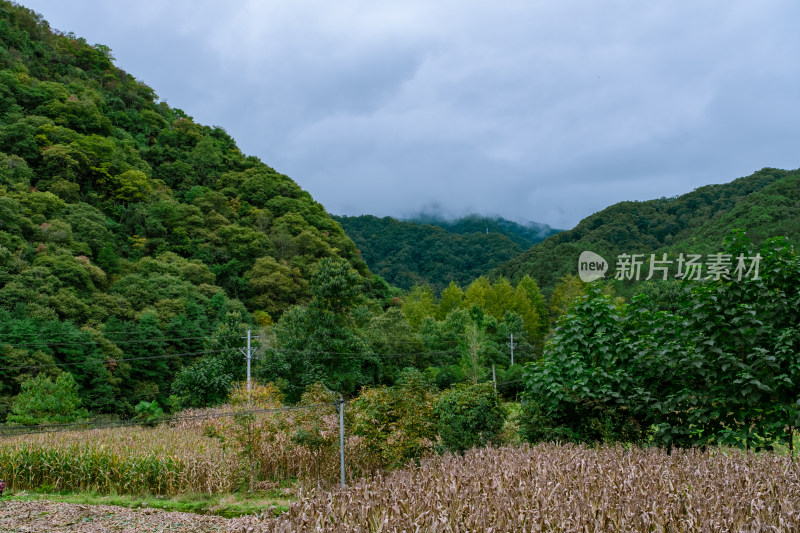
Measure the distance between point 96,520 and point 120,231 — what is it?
1522 inches

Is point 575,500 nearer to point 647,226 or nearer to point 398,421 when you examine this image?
point 398,421

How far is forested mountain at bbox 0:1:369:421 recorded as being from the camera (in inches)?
1088

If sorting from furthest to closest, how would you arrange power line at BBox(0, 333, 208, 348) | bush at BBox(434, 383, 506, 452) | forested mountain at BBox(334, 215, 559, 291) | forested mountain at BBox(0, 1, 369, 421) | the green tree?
forested mountain at BBox(334, 215, 559, 291)
forested mountain at BBox(0, 1, 369, 421)
power line at BBox(0, 333, 208, 348)
the green tree
bush at BBox(434, 383, 506, 452)

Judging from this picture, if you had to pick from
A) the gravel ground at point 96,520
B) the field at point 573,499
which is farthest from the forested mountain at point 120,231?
the field at point 573,499

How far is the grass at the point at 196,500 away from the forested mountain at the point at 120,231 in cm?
1644

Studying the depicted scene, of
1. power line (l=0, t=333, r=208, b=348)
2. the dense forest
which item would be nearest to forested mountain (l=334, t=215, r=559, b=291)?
Answer: the dense forest

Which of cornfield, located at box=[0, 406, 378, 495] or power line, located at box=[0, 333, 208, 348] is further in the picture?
power line, located at box=[0, 333, 208, 348]

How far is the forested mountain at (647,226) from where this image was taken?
141 ft

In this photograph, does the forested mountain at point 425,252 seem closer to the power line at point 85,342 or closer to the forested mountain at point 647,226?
the forested mountain at point 647,226

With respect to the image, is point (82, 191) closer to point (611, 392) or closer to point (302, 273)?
point (302, 273)

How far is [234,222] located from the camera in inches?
1913

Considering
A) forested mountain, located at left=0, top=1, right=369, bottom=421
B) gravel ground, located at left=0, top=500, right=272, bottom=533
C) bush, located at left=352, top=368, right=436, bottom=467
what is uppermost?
forested mountain, located at left=0, top=1, right=369, bottom=421

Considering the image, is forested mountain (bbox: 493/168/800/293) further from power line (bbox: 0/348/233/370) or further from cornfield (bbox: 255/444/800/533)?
cornfield (bbox: 255/444/800/533)

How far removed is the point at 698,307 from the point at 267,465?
8.83m
